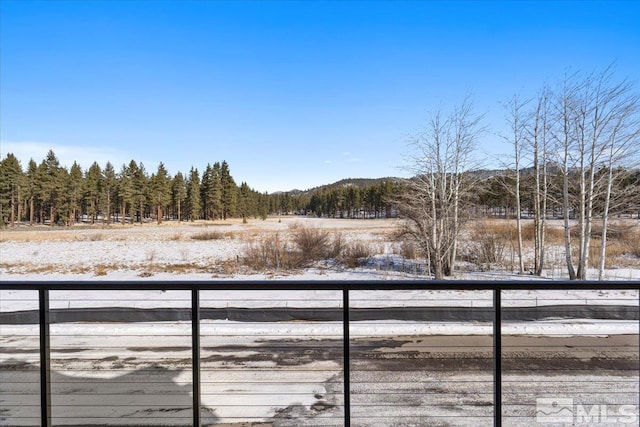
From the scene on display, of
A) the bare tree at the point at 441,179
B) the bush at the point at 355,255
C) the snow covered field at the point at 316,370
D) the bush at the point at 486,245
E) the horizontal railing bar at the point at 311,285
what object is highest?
the bare tree at the point at 441,179

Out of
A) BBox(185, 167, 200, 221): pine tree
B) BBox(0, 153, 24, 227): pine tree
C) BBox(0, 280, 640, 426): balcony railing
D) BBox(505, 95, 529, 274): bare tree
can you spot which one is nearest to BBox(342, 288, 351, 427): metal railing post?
BBox(0, 280, 640, 426): balcony railing

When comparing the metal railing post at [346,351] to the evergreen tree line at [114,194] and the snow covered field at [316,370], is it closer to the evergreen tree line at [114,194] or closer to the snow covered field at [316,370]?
the snow covered field at [316,370]

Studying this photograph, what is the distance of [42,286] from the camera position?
1232 mm

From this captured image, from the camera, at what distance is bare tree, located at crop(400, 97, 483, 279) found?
8734 millimetres

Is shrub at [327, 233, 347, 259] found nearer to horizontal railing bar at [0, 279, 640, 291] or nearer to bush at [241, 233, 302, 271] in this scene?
bush at [241, 233, 302, 271]

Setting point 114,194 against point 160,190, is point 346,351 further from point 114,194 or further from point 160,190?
point 114,194

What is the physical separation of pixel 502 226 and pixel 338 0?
8737 millimetres

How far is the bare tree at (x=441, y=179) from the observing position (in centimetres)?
873

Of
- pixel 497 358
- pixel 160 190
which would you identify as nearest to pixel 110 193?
pixel 160 190

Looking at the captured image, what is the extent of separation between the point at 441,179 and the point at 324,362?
21.7 feet

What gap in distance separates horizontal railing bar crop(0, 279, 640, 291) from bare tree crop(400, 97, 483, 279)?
765cm

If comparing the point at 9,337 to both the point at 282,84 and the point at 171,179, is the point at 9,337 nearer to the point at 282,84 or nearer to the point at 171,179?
the point at 282,84

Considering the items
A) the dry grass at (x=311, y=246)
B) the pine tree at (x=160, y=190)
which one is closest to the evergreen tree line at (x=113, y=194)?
the pine tree at (x=160, y=190)

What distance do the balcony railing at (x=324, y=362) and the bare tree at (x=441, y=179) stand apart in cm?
359
